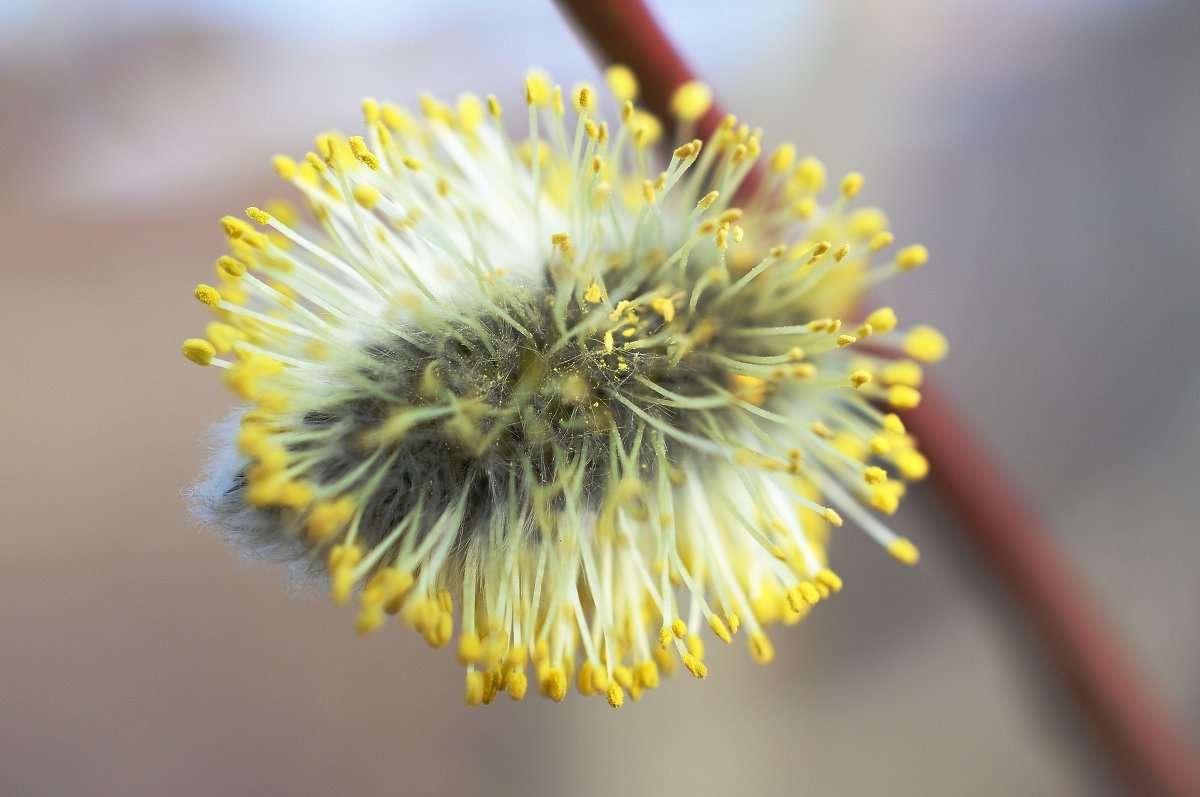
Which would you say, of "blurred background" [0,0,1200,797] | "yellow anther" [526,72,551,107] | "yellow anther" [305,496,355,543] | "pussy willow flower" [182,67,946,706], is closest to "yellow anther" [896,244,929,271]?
"pussy willow flower" [182,67,946,706]

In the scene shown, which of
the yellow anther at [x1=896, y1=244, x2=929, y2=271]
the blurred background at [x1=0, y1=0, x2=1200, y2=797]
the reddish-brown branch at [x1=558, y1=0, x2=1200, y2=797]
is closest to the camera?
the yellow anther at [x1=896, y1=244, x2=929, y2=271]

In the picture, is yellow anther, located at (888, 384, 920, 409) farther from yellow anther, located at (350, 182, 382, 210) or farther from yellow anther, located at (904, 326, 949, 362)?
yellow anther, located at (350, 182, 382, 210)

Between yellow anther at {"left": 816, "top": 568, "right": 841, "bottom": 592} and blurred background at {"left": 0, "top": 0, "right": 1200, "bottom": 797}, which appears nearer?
yellow anther at {"left": 816, "top": 568, "right": 841, "bottom": 592}

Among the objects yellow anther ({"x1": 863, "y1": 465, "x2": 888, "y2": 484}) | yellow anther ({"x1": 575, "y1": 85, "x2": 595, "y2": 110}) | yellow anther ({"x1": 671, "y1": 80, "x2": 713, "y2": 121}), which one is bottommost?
yellow anther ({"x1": 863, "y1": 465, "x2": 888, "y2": 484})

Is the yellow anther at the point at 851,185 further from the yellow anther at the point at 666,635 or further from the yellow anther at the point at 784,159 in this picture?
the yellow anther at the point at 666,635

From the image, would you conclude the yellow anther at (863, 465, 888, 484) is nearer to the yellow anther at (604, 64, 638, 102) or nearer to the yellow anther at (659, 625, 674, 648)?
the yellow anther at (659, 625, 674, 648)

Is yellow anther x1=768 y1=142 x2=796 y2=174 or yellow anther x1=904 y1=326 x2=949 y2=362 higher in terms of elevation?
yellow anther x1=768 y1=142 x2=796 y2=174

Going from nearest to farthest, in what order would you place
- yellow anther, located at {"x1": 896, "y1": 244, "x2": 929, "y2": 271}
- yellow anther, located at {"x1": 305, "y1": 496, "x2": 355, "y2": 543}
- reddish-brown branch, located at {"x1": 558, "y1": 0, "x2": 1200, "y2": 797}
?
yellow anther, located at {"x1": 305, "y1": 496, "x2": 355, "y2": 543} < yellow anther, located at {"x1": 896, "y1": 244, "x2": 929, "y2": 271} < reddish-brown branch, located at {"x1": 558, "y1": 0, "x2": 1200, "y2": 797}
